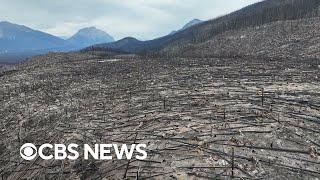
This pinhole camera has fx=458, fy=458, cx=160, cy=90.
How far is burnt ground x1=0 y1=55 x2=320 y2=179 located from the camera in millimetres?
15617

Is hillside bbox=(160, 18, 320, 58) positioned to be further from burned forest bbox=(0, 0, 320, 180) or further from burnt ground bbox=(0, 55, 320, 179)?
burnt ground bbox=(0, 55, 320, 179)

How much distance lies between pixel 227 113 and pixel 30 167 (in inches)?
354

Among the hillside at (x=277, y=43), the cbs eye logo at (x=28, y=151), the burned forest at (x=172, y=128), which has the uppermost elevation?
the hillside at (x=277, y=43)

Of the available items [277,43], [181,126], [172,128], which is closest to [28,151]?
[172,128]

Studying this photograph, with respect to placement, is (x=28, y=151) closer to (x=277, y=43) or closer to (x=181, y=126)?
(x=181, y=126)

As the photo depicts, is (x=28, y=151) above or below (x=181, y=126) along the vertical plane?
below

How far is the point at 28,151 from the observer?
19703mm

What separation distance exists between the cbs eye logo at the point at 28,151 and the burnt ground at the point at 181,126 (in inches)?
11.1

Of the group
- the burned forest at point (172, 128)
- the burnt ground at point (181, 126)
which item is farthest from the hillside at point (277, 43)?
the burnt ground at point (181, 126)

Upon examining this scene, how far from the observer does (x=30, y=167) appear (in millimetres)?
18016

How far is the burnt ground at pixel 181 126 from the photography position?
15.6 meters

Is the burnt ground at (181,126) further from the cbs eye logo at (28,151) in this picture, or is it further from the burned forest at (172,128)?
the cbs eye logo at (28,151)

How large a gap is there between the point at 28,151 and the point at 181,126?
6669mm

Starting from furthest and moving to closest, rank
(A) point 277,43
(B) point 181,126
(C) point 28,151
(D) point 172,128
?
(A) point 277,43 → (C) point 28,151 → (B) point 181,126 → (D) point 172,128
